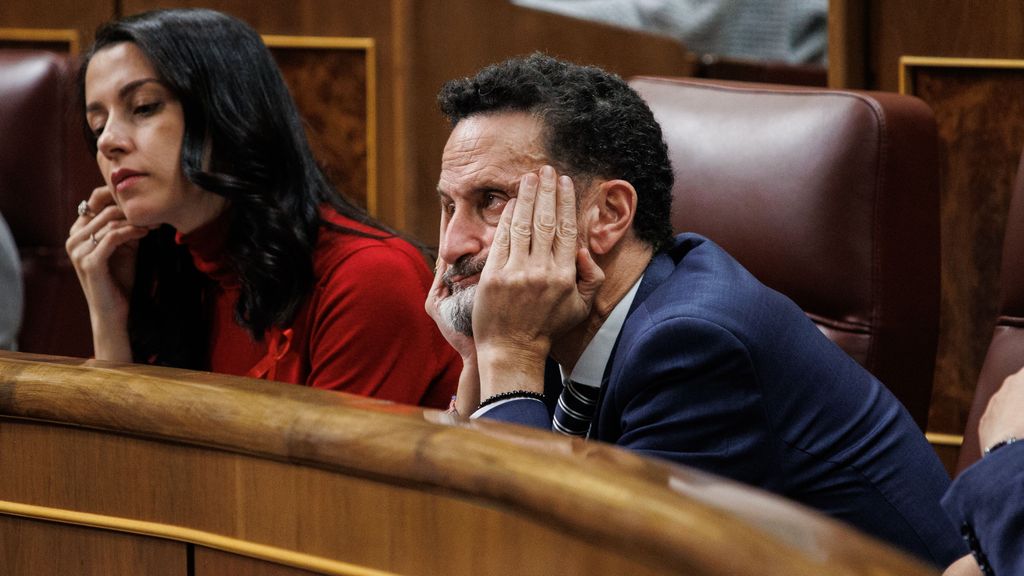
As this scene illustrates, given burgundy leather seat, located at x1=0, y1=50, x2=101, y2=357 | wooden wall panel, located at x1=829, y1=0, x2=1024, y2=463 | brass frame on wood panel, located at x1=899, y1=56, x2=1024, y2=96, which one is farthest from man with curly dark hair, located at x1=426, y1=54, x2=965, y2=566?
burgundy leather seat, located at x1=0, y1=50, x2=101, y2=357

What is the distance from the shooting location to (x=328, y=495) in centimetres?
78

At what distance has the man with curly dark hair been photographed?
109 centimetres

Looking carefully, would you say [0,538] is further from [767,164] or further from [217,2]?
[217,2]

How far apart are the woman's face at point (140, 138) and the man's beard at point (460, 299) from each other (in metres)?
0.51

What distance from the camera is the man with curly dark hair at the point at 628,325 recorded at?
3.57 feet

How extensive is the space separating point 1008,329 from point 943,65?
0.58m

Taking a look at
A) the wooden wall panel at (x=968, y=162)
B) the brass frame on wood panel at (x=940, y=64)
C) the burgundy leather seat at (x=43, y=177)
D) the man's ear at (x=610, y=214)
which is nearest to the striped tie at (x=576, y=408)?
the man's ear at (x=610, y=214)

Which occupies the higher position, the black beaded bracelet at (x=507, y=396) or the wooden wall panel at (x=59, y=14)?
the wooden wall panel at (x=59, y=14)

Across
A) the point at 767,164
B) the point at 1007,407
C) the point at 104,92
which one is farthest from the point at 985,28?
the point at 104,92

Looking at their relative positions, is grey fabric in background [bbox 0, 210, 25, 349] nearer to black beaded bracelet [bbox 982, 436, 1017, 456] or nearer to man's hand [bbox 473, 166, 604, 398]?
man's hand [bbox 473, 166, 604, 398]

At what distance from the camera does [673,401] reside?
1082mm

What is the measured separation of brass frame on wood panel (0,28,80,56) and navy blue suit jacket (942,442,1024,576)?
2069mm

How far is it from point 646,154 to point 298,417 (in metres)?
0.60

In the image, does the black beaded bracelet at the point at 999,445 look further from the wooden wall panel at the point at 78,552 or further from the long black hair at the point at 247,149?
the long black hair at the point at 247,149
